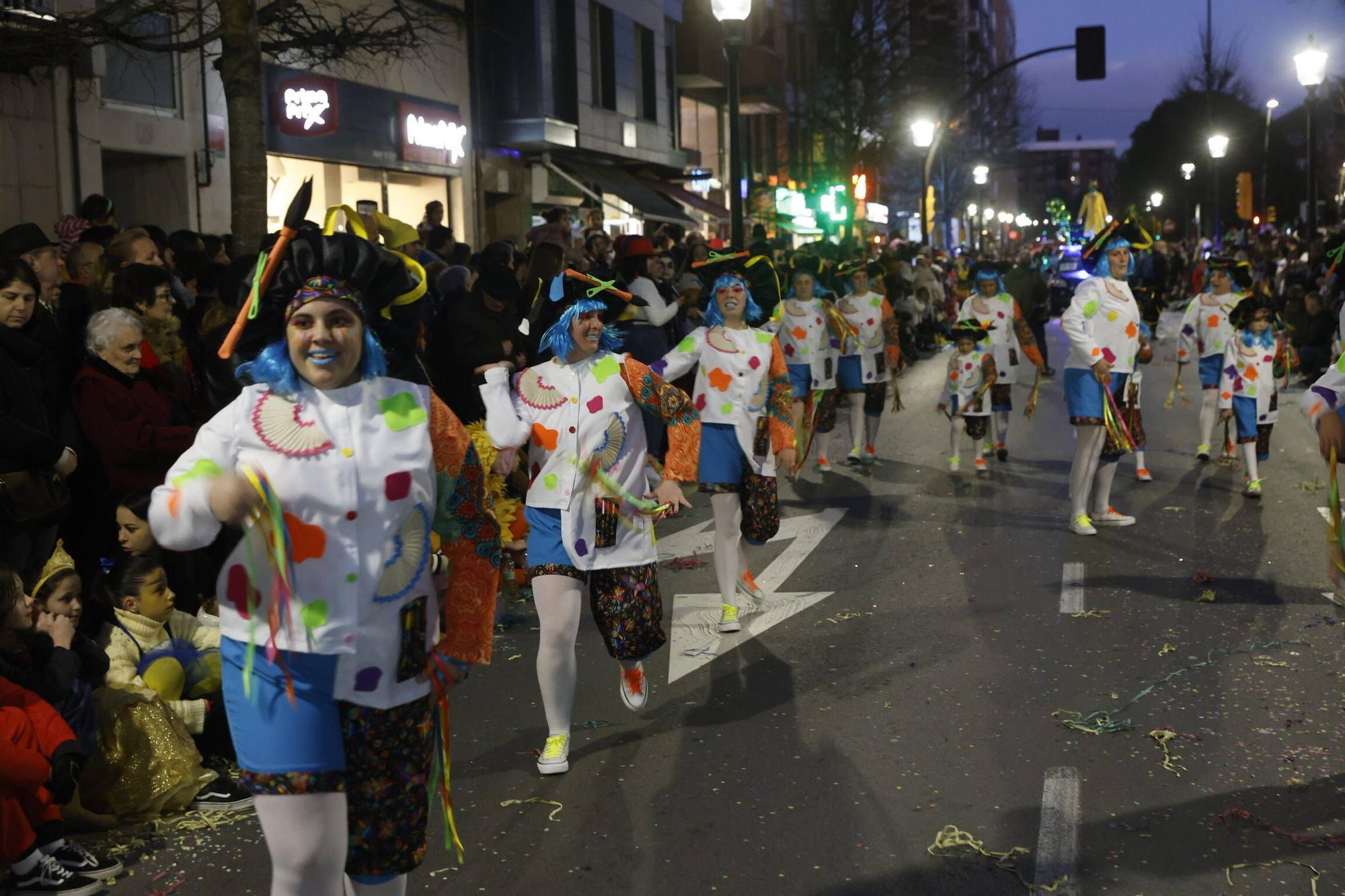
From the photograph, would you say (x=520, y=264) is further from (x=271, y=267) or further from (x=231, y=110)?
(x=271, y=267)

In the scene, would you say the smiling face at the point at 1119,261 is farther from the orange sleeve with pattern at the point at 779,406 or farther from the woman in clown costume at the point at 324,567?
the woman in clown costume at the point at 324,567

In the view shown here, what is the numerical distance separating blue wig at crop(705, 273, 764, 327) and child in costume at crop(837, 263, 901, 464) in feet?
20.9

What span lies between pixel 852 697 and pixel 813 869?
2102 mm

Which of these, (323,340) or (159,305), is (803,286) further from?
(323,340)

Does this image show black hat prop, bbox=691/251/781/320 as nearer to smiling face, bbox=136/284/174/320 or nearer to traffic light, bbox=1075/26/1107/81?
smiling face, bbox=136/284/174/320

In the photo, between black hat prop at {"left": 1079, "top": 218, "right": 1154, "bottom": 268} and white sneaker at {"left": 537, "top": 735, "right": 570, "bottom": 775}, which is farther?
black hat prop at {"left": 1079, "top": 218, "right": 1154, "bottom": 268}

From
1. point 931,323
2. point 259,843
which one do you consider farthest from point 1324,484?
point 931,323

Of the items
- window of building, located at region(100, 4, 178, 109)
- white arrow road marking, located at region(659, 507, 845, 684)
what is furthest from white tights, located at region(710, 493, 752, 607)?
window of building, located at region(100, 4, 178, 109)

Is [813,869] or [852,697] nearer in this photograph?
[813,869]

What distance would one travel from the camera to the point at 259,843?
559cm

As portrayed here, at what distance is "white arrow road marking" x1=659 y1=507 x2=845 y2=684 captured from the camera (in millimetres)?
8172

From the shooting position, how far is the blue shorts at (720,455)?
8.45 m

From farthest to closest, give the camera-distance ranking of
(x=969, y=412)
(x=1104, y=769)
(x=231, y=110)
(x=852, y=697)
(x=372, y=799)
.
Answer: (x=969, y=412) < (x=231, y=110) < (x=852, y=697) < (x=1104, y=769) < (x=372, y=799)

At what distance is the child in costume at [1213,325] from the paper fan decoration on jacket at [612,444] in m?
9.23
